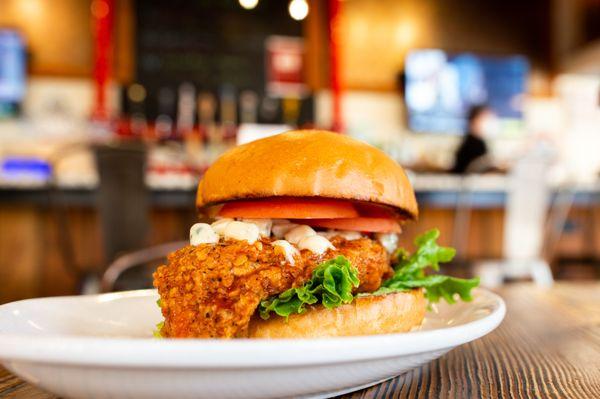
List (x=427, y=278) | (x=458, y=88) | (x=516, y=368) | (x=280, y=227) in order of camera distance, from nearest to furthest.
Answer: (x=516, y=368) → (x=280, y=227) → (x=427, y=278) → (x=458, y=88)

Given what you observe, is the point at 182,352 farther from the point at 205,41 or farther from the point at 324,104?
the point at 324,104

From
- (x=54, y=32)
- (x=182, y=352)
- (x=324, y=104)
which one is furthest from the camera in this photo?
(x=324, y=104)

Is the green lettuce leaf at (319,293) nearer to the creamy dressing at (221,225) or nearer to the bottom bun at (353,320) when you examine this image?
the bottom bun at (353,320)

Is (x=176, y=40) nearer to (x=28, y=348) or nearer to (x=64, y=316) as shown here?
(x=64, y=316)

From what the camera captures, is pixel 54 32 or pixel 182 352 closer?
pixel 182 352

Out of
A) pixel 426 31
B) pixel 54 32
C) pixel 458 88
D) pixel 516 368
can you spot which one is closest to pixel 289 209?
pixel 516 368

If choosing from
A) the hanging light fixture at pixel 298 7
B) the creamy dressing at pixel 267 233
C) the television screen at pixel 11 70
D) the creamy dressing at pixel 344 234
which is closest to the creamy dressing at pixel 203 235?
the creamy dressing at pixel 267 233

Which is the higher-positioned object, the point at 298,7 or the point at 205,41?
the point at 205,41
